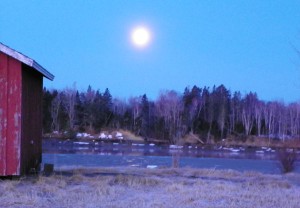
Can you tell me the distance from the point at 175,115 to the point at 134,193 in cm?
6942

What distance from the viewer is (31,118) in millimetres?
16406

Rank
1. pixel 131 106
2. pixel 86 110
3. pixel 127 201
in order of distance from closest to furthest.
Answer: pixel 127 201, pixel 86 110, pixel 131 106

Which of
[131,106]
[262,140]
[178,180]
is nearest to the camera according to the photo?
[178,180]

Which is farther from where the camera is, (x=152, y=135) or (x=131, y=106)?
(x=131, y=106)

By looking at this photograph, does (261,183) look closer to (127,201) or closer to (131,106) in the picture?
(127,201)

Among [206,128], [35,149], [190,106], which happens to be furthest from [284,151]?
[190,106]

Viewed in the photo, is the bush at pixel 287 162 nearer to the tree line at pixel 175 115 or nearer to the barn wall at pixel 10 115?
the barn wall at pixel 10 115

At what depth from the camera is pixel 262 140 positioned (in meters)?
70.7

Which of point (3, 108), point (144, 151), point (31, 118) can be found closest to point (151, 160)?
point (144, 151)

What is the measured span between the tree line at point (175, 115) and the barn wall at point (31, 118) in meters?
51.1

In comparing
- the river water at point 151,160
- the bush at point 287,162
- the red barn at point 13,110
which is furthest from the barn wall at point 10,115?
the bush at point 287,162

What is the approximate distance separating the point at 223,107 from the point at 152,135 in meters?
16.7

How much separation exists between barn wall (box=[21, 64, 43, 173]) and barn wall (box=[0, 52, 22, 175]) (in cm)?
45

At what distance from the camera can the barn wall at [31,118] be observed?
15.3m
